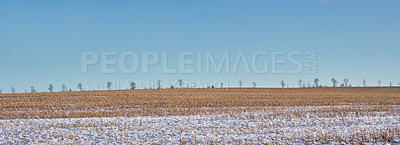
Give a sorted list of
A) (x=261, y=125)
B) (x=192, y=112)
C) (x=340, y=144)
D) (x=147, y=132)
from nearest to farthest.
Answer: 1. (x=340, y=144)
2. (x=147, y=132)
3. (x=261, y=125)
4. (x=192, y=112)

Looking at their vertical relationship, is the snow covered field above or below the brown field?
below

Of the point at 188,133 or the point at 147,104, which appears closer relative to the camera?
the point at 188,133

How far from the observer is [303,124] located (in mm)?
17875

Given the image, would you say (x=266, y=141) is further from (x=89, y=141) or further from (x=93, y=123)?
(x=93, y=123)

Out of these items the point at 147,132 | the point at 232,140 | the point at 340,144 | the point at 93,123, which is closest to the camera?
Answer: the point at 340,144

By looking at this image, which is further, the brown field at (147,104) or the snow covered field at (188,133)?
the brown field at (147,104)

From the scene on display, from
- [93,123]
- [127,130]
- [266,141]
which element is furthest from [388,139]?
[93,123]

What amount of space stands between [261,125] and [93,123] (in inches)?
369

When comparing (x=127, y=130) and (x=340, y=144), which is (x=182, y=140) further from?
(x=340, y=144)

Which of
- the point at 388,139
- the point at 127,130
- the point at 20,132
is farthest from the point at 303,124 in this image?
the point at 20,132

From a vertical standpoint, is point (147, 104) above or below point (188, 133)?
above

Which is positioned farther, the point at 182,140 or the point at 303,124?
the point at 303,124

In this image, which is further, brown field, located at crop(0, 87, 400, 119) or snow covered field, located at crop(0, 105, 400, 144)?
brown field, located at crop(0, 87, 400, 119)

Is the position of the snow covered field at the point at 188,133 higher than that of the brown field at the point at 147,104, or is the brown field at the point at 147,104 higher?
the brown field at the point at 147,104
